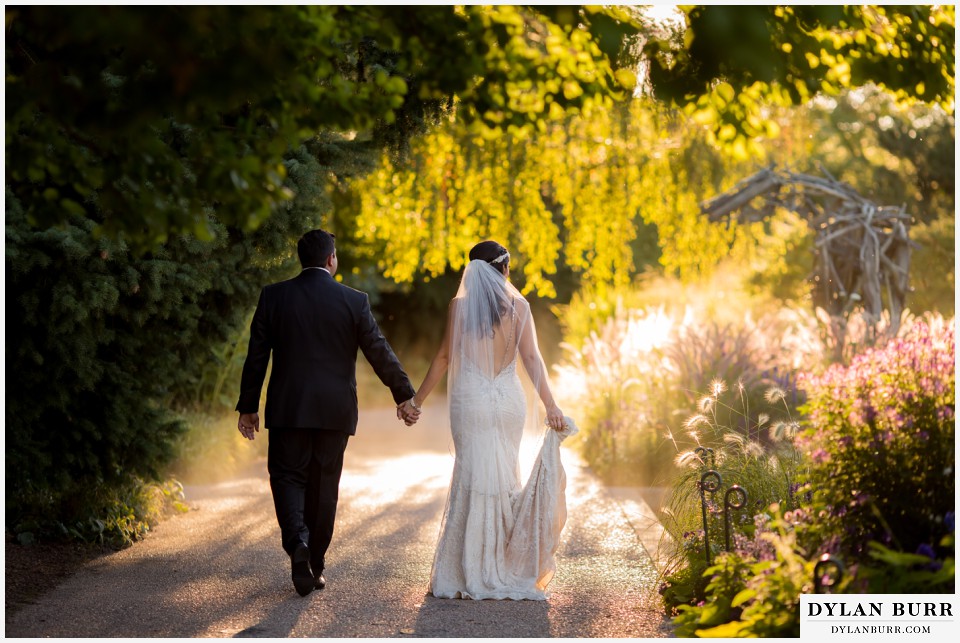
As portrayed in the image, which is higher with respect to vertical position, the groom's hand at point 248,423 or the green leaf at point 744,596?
the groom's hand at point 248,423

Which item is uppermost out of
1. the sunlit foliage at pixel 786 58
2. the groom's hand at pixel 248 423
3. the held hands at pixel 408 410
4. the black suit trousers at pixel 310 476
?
the sunlit foliage at pixel 786 58

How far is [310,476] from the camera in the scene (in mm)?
6094

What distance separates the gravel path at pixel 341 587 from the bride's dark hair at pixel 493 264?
152 centimetres

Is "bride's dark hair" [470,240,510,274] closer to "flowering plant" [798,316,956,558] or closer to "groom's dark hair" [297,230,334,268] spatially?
"groom's dark hair" [297,230,334,268]

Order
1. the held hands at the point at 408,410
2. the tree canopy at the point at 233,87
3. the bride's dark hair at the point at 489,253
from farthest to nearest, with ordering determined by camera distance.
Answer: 1. the bride's dark hair at the point at 489,253
2. the held hands at the point at 408,410
3. the tree canopy at the point at 233,87

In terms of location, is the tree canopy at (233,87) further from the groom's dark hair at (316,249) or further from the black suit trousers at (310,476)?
the black suit trousers at (310,476)

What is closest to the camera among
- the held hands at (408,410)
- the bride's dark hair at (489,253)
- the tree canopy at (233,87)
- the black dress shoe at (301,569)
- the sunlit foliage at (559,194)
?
the tree canopy at (233,87)

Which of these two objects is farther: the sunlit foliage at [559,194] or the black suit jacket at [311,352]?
the sunlit foliage at [559,194]

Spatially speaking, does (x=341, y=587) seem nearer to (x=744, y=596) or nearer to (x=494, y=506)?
(x=494, y=506)

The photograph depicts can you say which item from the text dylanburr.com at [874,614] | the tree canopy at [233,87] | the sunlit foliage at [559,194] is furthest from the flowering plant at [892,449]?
the sunlit foliage at [559,194]

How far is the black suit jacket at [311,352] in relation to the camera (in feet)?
19.7

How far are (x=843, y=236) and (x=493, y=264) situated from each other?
23.0 ft

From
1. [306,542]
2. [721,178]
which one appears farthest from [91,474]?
[721,178]

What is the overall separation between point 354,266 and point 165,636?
500 inches
